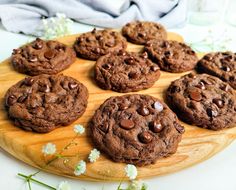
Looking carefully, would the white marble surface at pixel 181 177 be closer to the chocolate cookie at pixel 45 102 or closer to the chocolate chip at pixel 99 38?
the chocolate cookie at pixel 45 102

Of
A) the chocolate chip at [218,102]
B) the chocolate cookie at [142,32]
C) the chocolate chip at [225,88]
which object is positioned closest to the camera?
the chocolate chip at [218,102]

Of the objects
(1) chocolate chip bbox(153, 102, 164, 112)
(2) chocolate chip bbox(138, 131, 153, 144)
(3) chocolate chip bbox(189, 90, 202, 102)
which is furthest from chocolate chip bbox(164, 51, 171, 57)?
(2) chocolate chip bbox(138, 131, 153, 144)

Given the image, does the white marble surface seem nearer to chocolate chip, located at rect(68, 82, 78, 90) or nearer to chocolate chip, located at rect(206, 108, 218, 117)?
chocolate chip, located at rect(206, 108, 218, 117)

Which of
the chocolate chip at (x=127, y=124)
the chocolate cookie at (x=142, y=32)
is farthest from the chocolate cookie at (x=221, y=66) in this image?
the chocolate chip at (x=127, y=124)

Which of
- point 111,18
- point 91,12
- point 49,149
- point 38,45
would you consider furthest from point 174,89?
point 91,12

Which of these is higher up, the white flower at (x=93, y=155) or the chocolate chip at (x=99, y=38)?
the chocolate chip at (x=99, y=38)

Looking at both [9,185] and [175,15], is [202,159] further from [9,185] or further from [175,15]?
[175,15]
